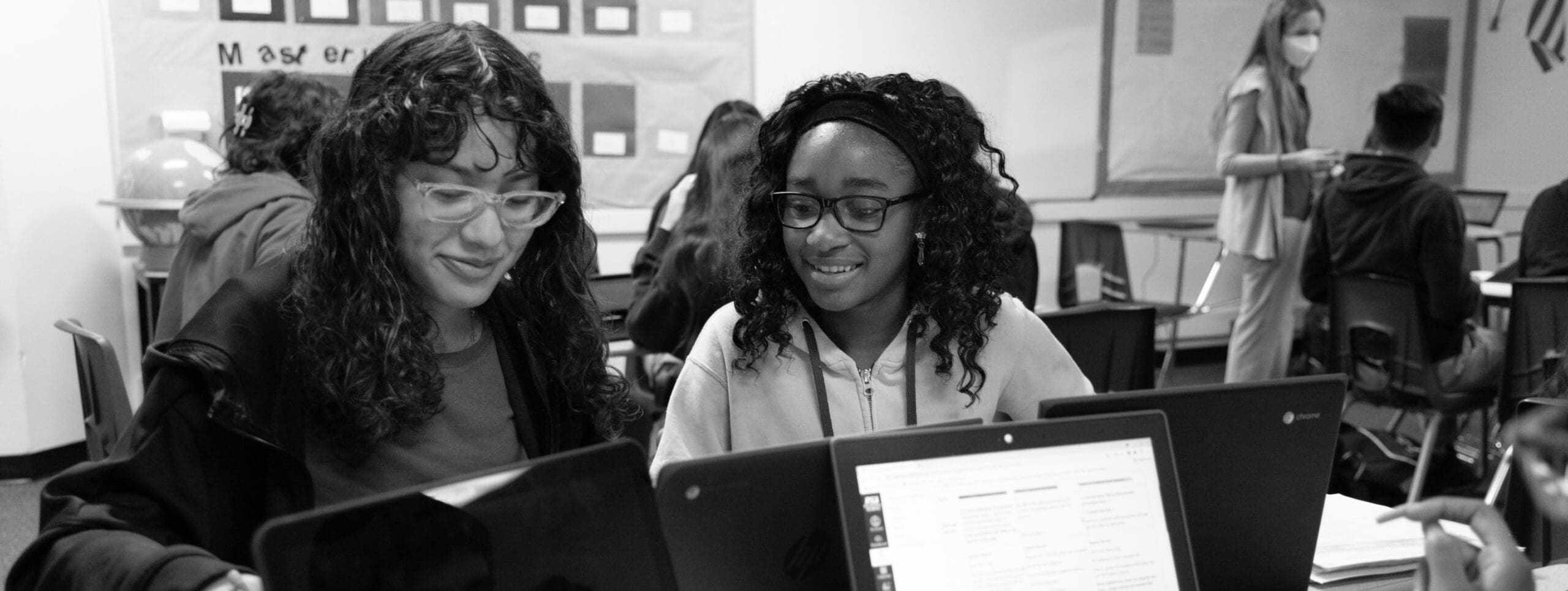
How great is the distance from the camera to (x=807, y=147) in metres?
1.47

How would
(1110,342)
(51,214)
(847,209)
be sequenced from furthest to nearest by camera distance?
(51,214) < (1110,342) < (847,209)

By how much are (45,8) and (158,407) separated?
3.84 m

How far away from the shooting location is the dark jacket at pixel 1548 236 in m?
3.74

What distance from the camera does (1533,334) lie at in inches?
115

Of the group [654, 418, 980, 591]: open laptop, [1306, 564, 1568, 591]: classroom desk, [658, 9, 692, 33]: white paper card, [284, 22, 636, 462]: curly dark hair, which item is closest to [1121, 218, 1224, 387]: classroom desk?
[658, 9, 692, 33]: white paper card

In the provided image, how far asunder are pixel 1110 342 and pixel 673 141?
10.5ft

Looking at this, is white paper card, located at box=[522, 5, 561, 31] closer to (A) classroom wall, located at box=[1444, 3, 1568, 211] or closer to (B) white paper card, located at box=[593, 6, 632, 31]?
(B) white paper card, located at box=[593, 6, 632, 31]

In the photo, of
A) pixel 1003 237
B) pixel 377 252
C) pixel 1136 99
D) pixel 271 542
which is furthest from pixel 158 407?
pixel 1136 99

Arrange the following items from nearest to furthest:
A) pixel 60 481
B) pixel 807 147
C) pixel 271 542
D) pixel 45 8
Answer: pixel 271 542 < pixel 60 481 < pixel 807 147 < pixel 45 8

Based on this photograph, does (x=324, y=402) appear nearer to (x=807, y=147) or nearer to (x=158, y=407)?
(x=158, y=407)

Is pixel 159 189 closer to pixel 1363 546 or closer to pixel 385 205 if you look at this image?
pixel 385 205

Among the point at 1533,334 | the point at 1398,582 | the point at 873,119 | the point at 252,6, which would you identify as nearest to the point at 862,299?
the point at 873,119

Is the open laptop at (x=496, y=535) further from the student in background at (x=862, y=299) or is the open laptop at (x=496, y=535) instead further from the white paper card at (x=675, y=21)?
the white paper card at (x=675, y=21)

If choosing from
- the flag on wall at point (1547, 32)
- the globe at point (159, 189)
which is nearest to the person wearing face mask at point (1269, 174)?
the flag on wall at point (1547, 32)
